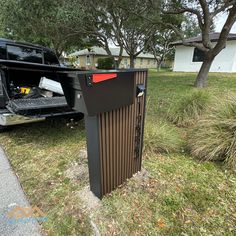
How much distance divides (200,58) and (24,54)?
16.5 meters

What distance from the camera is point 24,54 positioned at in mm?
4664

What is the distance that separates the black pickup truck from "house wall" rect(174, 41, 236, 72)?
1511 cm

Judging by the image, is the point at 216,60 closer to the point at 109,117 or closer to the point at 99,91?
the point at 109,117

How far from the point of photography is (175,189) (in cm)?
221

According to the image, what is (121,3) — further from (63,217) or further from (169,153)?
(63,217)

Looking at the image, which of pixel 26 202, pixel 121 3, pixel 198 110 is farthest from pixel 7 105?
pixel 121 3

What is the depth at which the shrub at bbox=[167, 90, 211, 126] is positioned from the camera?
13.2 feet

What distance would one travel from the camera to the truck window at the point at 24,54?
435cm

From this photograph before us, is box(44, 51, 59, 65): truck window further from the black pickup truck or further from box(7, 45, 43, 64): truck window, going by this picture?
box(7, 45, 43, 64): truck window

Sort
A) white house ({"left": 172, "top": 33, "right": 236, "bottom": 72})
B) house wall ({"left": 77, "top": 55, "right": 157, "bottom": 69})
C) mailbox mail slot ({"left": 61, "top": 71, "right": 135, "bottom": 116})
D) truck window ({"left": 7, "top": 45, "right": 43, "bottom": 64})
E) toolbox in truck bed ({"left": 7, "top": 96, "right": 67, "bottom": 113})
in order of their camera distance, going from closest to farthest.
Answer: mailbox mail slot ({"left": 61, "top": 71, "right": 135, "bottom": 116}) → toolbox in truck bed ({"left": 7, "top": 96, "right": 67, "bottom": 113}) → truck window ({"left": 7, "top": 45, "right": 43, "bottom": 64}) → white house ({"left": 172, "top": 33, "right": 236, "bottom": 72}) → house wall ({"left": 77, "top": 55, "right": 157, "bottom": 69})

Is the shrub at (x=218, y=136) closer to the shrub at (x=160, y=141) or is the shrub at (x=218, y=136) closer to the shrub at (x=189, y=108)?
the shrub at (x=160, y=141)

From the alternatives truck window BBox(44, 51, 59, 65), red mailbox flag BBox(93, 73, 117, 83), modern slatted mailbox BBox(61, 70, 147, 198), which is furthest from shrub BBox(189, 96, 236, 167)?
truck window BBox(44, 51, 59, 65)

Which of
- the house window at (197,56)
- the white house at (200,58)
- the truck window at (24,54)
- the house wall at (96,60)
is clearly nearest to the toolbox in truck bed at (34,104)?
the truck window at (24,54)

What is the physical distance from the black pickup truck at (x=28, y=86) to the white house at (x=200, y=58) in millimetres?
15104
